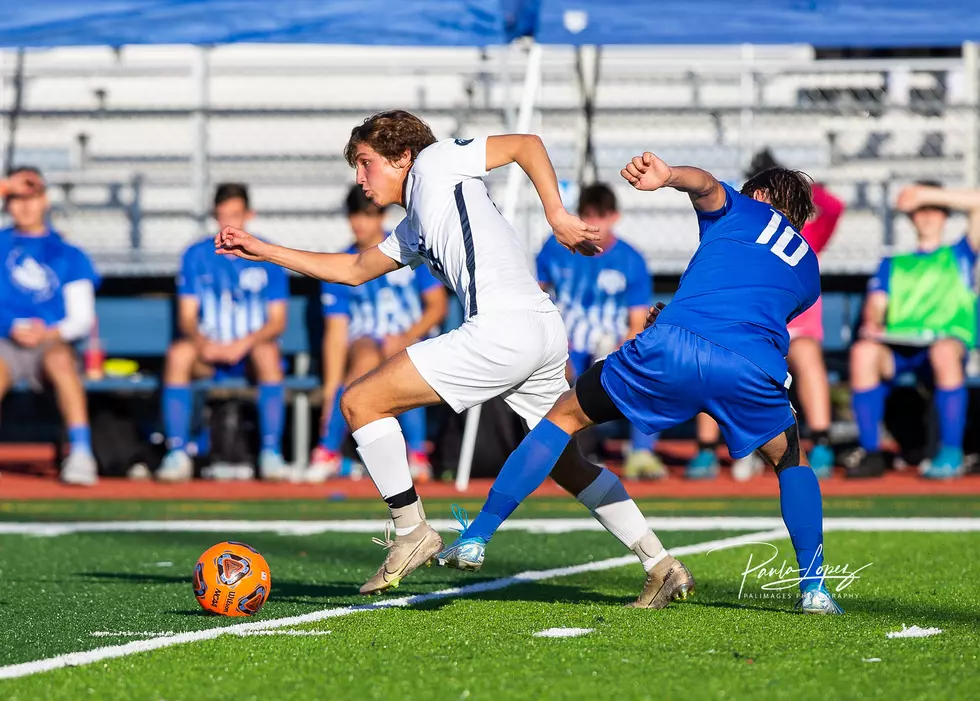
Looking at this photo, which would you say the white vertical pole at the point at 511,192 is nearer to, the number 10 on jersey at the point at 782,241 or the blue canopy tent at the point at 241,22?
the blue canopy tent at the point at 241,22

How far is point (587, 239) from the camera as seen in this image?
189 inches

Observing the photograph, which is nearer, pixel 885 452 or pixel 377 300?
pixel 377 300

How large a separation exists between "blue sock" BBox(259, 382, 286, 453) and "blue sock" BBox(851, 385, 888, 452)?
415 centimetres

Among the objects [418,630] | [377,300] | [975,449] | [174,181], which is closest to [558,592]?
[418,630]

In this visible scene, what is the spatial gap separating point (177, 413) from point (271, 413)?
674 mm

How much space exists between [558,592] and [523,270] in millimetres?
1284

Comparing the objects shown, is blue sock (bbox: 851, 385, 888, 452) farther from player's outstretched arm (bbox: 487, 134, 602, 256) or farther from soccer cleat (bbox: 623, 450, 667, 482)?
player's outstretched arm (bbox: 487, 134, 602, 256)

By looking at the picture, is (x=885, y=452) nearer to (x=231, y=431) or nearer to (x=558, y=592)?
(x=231, y=431)

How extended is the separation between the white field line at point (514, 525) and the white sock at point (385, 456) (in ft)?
9.27

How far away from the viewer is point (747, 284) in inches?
193

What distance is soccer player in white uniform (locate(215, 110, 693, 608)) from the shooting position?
5.03 meters

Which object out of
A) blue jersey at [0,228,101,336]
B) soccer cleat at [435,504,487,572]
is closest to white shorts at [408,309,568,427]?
soccer cleat at [435,504,487,572]

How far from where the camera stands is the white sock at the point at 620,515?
5.27m

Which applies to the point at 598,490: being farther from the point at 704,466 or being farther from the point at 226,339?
the point at 226,339
